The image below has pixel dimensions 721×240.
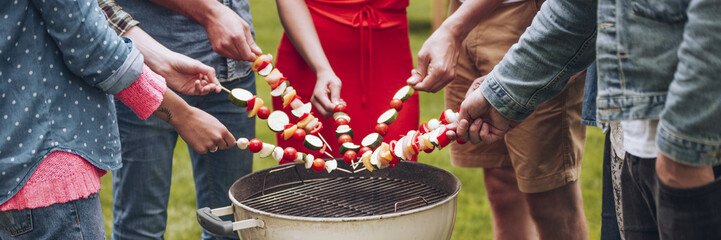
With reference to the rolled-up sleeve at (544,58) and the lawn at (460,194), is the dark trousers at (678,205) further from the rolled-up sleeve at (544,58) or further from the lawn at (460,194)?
the lawn at (460,194)

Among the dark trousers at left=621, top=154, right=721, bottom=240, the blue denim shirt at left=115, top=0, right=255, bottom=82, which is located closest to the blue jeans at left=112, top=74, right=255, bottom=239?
the blue denim shirt at left=115, top=0, right=255, bottom=82

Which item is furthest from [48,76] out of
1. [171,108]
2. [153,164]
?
[153,164]

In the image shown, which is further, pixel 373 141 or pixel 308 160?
pixel 373 141

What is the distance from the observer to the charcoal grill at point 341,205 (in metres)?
1.93

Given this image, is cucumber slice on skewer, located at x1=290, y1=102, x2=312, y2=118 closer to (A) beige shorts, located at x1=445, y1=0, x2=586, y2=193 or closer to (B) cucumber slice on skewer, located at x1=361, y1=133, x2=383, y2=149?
(B) cucumber slice on skewer, located at x1=361, y1=133, x2=383, y2=149

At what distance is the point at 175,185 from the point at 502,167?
99.5 inches

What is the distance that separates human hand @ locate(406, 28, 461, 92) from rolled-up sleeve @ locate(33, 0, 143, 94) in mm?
1039

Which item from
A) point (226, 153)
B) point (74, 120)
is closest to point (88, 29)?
point (74, 120)

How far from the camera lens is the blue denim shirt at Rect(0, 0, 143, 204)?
162cm

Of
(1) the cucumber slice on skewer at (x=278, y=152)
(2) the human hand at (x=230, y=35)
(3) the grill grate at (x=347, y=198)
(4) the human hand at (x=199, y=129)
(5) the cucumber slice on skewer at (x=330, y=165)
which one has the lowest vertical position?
(3) the grill grate at (x=347, y=198)

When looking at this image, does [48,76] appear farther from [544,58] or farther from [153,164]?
[544,58]

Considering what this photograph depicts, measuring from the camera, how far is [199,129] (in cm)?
220

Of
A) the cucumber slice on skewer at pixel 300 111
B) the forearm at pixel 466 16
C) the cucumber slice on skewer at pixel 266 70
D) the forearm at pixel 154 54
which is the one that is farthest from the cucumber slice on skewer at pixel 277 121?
the forearm at pixel 466 16

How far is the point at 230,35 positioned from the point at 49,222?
0.92 m
